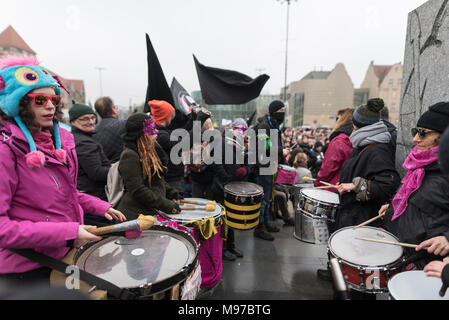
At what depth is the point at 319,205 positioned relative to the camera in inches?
108

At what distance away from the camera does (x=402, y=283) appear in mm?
1546

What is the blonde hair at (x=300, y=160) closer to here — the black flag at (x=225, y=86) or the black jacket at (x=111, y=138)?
the black flag at (x=225, y=86)

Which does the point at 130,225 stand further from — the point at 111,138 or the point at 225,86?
the point at 225,86

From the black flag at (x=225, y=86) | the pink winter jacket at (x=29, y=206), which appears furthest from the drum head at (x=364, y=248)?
the black flag at (x=225, y=86)

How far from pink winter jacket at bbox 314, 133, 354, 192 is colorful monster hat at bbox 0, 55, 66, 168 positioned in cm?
290

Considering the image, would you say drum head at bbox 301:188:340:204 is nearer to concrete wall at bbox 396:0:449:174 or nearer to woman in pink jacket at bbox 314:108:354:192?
woman in pink jacket at bbox 314:108:354:192

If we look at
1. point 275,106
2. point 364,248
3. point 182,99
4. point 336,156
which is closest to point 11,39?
point 182,99

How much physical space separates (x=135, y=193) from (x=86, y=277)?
1.15 m

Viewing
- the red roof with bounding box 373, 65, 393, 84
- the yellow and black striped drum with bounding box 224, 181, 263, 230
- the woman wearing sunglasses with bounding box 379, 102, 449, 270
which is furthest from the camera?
the red roof with bounding box 373, 65, 393, 84

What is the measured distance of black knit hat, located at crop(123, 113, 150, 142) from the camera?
7.80ft

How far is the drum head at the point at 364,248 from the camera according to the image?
188 cm

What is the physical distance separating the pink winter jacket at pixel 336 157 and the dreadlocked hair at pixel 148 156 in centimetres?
211

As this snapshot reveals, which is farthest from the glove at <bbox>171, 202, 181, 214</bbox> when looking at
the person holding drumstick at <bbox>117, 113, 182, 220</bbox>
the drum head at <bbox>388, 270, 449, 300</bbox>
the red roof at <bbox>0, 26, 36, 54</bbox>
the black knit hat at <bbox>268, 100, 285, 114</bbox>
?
the red roof at <bbox>0, 26, 36, 54</bbox>
